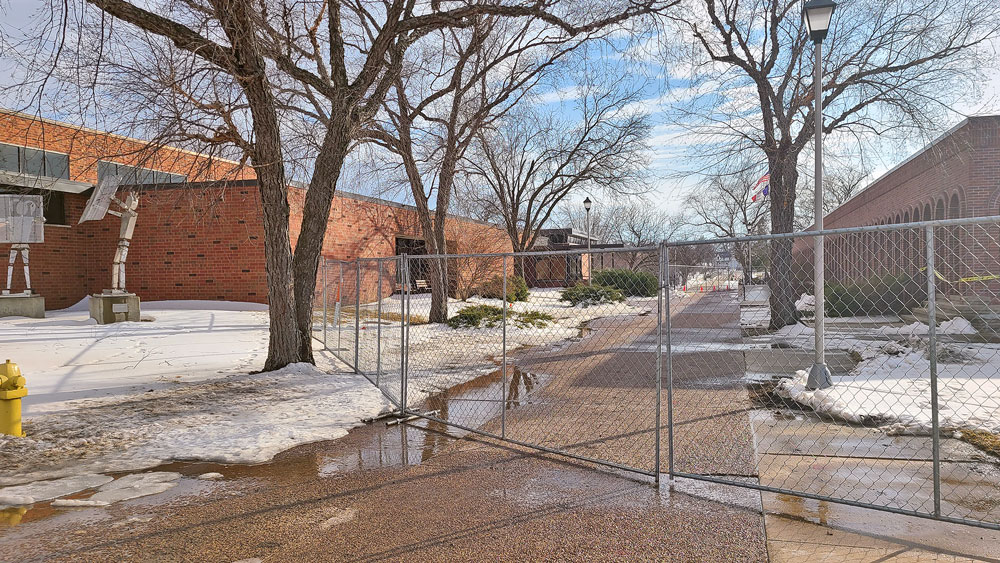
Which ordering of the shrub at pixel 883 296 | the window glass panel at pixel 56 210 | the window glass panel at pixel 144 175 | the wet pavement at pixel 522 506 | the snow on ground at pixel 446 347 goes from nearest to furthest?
the wet pavement at pixel 522 506, the snow on ground at pixel 446 347, the window glass panel at pixel 144 175, the window glass panel at pixel 56 210, the shrub at pixel 883 296

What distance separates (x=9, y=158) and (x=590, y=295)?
16.8 meters

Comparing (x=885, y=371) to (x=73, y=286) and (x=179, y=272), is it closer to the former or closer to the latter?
(x=179, y=272)

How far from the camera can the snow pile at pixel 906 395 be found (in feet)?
20.6

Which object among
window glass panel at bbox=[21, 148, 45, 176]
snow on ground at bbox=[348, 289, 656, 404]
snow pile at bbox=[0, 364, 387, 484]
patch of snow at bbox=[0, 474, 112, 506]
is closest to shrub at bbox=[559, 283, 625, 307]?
snow on ground at bbox=[348, 289, 656, 404]

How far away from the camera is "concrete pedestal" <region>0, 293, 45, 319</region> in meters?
14.8

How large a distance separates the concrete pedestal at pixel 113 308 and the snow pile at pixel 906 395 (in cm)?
1369

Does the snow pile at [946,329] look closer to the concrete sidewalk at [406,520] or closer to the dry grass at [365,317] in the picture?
the concrete sidewalk at [406,520]

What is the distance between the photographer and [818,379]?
26.2 ft

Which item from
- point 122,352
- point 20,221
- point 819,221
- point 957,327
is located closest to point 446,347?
point 122,352

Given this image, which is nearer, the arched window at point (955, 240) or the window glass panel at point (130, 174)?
the window glass panel at point (130, 174)

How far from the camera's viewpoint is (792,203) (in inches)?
638

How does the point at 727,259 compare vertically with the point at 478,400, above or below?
above

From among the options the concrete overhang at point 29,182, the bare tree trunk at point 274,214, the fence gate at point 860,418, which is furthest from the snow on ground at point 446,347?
the concrete overhang at point 29,182

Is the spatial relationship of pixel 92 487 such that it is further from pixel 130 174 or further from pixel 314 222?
pixel 130 174
